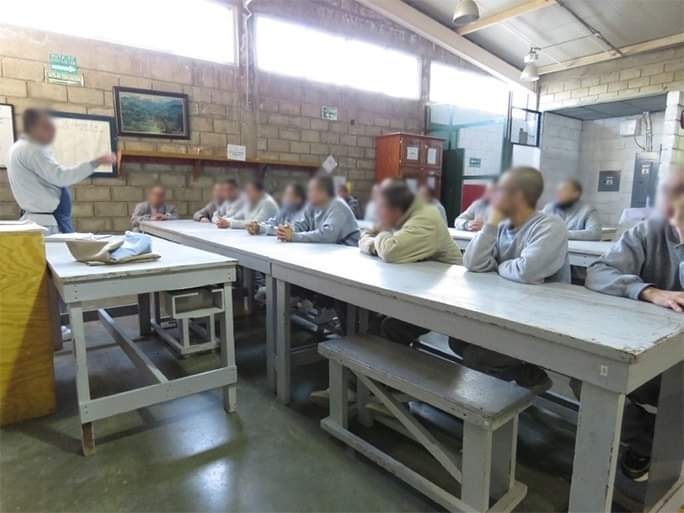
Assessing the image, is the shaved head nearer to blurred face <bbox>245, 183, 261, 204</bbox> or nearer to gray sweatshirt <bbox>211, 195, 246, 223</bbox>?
blurred face <bbox>245, 183, 261, 204</bbox>

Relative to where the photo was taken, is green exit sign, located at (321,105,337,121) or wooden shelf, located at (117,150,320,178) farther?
green exit sign, located at (321,105,337,121)

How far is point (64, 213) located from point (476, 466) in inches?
110

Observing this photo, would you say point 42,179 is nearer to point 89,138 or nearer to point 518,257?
point 89,138

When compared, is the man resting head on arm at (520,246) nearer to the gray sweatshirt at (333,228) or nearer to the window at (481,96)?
the window at (481,96)

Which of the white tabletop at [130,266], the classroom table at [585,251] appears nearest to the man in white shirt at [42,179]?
the white tabletop at [130,266]

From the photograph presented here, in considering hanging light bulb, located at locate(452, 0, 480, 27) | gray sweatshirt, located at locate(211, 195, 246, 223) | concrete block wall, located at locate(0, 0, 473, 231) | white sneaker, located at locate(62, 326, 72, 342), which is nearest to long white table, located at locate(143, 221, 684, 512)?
gray sweatshirt, located at locate(211, 195, 246, 223)

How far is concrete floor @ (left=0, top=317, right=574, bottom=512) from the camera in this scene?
1.34 metres

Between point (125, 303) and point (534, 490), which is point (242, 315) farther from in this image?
point (534, 490)

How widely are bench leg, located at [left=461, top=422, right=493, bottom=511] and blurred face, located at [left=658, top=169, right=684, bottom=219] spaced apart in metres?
0.70

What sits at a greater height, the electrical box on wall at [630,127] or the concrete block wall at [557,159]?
the electrical box on wall at [630,127]

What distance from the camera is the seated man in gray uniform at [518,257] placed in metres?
1.33

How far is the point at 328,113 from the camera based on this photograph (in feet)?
16.8

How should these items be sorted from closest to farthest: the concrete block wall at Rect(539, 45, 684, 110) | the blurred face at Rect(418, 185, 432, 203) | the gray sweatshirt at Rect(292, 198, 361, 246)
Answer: the blurred face at Rect(418, 185, 432, 203), the gray sweatshirt at Rect(292, 198, 361, 246), the concrete block wall at Rect(539, 45, 684, 110)

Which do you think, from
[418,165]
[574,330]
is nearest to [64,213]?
[418,165]
